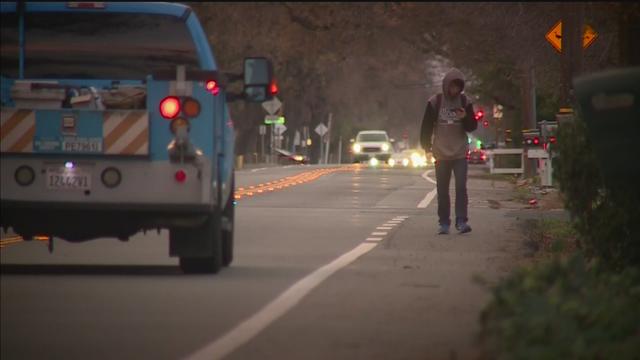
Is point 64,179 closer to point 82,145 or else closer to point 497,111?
point 82,145

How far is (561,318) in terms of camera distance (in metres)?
7.12

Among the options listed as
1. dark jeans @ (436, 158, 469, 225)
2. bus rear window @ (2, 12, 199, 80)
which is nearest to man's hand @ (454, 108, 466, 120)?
dark jeans @ (436, 158, 469, 225)

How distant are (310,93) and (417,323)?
261 ft

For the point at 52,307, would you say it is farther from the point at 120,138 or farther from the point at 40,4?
the point at 40,4

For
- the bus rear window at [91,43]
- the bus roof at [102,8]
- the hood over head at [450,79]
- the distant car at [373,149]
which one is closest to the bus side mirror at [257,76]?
the bus rear window at [91,43]

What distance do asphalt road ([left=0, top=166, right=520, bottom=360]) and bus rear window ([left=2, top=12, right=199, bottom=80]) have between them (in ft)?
6.03

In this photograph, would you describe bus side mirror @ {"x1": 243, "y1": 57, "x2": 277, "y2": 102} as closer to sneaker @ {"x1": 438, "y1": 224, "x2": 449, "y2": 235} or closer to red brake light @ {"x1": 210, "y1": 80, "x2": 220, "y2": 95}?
red brake light @ {"x1": 210, "y1": 80, "x2": 220, "y2": 95}

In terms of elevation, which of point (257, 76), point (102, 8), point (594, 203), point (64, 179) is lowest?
point (594, 203)

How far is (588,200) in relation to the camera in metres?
11.8

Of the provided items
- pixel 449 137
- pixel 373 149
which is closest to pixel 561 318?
pixel 449 137

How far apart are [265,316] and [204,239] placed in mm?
3051

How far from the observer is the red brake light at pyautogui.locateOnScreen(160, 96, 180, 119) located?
13891 mm

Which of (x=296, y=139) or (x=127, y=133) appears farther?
(x=296, y=139)

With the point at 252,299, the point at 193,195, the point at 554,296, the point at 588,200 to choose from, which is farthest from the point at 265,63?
the point at 554,296
